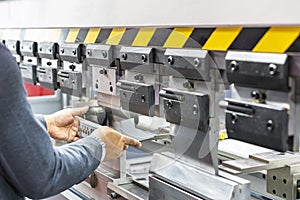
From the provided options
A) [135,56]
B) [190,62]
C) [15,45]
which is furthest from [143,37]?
[15,45]

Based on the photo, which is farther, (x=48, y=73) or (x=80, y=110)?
(x=48, y=73)

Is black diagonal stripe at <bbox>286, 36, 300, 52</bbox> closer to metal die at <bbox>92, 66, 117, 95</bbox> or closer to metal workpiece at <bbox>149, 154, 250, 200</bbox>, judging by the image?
metal workpiece at <bbox>149, 154, 250, 200</bbox>

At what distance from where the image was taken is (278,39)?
4.07 feet

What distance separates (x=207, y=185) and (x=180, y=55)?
45cm

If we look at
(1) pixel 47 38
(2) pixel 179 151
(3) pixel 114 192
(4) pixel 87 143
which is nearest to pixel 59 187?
(4) pixel 87 143

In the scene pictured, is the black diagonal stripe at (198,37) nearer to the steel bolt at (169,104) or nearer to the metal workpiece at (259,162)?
the steel bolt at (169,104)

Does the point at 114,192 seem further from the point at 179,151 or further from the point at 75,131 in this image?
the point at 179,151

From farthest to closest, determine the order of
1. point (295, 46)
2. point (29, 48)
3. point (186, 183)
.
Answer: point (29, 48) → point (186, 183) → point (295, 46)

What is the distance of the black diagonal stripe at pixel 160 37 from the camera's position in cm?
165

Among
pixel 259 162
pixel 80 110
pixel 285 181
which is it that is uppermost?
pixel 80 110

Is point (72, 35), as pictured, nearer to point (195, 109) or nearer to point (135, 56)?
point (135, 56)

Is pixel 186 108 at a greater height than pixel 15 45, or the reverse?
pixel 15 45

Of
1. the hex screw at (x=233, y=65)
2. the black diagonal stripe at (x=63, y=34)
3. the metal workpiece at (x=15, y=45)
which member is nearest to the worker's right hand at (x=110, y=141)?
the black diagonal stripe at (x=63, y=34)

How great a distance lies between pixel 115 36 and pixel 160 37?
13.3 inches
